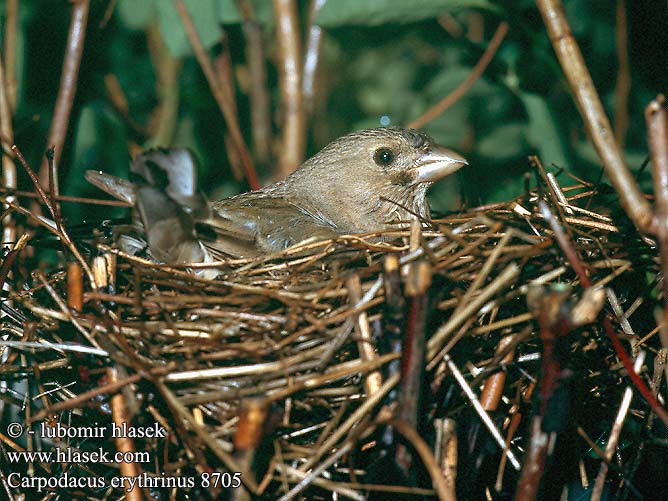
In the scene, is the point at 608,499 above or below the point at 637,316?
below

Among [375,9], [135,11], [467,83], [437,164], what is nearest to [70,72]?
[135,11]

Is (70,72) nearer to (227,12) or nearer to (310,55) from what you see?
(227,12)

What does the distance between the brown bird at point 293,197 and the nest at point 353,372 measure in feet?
0.72

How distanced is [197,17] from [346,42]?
146 cm

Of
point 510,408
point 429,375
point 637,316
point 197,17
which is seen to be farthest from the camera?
point 197,17

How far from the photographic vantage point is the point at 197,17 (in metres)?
3.90

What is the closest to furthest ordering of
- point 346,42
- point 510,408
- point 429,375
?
point 429,375, point 510,408, point 346,42

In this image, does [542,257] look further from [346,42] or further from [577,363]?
[346,42]

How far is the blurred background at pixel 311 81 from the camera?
Result: 3.73 metres

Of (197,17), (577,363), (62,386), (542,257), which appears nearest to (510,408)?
(577,363)

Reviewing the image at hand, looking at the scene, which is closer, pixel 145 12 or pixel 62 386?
pixel 62 386

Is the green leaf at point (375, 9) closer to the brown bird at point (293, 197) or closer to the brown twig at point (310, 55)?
the brown bird at point (293, 197)

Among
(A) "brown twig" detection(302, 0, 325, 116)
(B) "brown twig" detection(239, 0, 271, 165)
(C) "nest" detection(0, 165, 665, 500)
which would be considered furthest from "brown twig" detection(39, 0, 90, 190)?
(A) "brown twig" detection(302, 0, 325, 116)

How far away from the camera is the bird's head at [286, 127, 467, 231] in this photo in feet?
12.5
